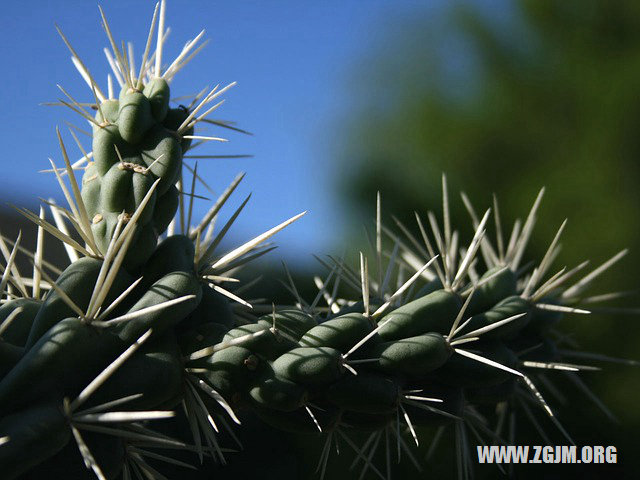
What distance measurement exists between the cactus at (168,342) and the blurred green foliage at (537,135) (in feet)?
8.27

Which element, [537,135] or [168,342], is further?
[537,135]

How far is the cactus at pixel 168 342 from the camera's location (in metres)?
0.58

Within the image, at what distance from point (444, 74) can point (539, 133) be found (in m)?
0.77

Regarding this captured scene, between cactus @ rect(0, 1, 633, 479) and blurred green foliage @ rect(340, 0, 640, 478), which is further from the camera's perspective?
blurred green foliage @ rect(340, 0, 640, 478)

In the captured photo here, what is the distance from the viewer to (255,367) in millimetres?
656

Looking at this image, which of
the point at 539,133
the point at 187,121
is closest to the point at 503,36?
the point at 539,133

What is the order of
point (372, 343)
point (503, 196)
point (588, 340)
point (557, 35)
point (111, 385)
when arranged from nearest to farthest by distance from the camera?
1. point (111, 385)
2. point (372, 343)
3. point (588, 340)
4. point (503, 196)
5. point (557, 35)

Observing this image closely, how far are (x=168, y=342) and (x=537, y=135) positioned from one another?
3465mm

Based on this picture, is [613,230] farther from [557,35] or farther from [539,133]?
[557,35]

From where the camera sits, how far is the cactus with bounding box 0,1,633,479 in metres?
0.58

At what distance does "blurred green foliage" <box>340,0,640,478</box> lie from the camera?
3.24 m

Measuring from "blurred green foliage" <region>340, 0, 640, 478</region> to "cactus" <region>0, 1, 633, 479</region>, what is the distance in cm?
252

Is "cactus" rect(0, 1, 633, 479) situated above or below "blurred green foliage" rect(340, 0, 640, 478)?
below

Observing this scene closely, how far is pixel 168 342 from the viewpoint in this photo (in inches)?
25.7
